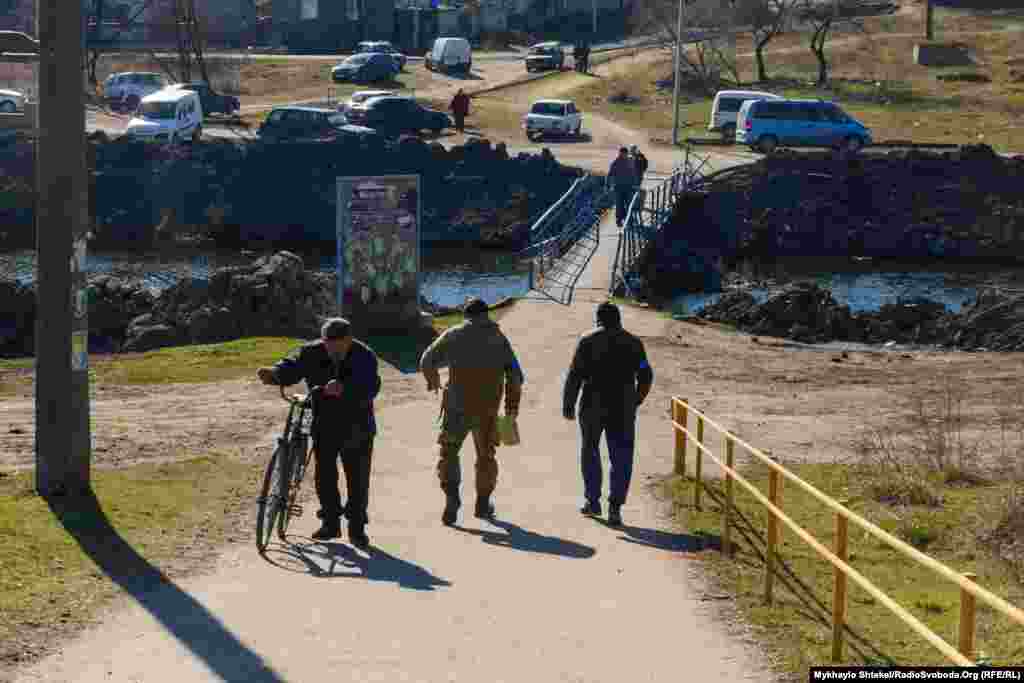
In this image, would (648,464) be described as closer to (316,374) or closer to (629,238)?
(316,374)

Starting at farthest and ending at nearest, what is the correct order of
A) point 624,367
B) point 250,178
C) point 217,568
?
point 250,178
point 624,367
point 217,568

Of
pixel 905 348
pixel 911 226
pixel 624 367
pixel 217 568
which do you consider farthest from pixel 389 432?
pixel 911 226

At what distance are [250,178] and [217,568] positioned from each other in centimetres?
4643

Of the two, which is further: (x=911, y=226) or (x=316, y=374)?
(x=911, y=226)

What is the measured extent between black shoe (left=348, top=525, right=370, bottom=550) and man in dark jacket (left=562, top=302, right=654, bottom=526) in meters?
1.80

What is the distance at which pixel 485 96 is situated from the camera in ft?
241

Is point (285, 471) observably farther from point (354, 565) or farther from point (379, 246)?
point (379, 246)

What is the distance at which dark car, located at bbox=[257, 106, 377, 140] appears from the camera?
58.5 m

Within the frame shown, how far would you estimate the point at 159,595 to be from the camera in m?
9.98

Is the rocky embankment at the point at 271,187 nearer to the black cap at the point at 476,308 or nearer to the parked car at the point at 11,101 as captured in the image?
the parked car at the point at 11,101

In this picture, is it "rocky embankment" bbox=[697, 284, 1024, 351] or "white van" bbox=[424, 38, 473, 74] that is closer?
"rocky embankment" bbox=[697, 284, 1024, 351]

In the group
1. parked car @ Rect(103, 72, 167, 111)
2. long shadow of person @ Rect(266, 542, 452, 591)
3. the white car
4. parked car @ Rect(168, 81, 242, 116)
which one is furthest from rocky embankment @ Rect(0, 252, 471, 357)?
parked car @ Rect(103, 72, 167, 111)

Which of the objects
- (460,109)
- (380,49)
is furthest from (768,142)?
(380,49)

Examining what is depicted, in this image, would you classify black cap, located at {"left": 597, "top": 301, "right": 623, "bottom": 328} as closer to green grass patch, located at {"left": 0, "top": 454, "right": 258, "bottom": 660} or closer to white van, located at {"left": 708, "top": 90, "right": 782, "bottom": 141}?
green grass patch, located at {"left": 0, "top": 454, "right": 258, "bottom": 660}
